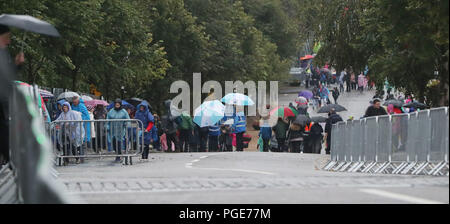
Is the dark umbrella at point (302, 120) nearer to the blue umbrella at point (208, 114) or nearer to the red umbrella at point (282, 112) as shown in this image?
the red umbrella at point (282, 112)

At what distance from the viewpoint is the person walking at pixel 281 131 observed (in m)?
31.0

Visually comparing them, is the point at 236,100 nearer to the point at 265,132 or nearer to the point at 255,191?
the point at 265,132

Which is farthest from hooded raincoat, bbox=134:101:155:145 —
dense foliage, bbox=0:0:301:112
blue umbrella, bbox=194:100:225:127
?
blue umbrella, bbox=194:100:225:127

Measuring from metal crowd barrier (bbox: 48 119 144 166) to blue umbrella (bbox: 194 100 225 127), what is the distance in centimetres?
848

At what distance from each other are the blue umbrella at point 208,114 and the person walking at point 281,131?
1671mm

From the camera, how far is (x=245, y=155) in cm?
2819

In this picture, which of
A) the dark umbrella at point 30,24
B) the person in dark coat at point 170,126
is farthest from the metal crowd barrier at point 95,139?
the dark umbrella at point 30,24

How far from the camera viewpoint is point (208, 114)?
1246 inches

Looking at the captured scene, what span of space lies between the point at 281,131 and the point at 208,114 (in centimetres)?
217

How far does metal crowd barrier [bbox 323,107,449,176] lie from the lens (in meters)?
15.1

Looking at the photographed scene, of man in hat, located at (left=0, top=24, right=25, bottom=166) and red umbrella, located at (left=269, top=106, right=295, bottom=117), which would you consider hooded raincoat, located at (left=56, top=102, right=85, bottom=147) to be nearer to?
red umbrella, located at (left=269, top=106, right=295, bottom=117)
